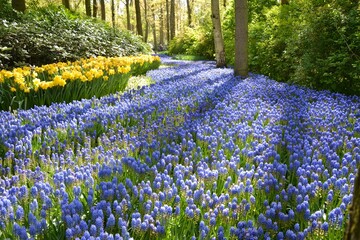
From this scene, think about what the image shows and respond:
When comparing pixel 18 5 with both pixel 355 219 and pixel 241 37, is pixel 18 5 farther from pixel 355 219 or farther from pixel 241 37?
pixel 355 219

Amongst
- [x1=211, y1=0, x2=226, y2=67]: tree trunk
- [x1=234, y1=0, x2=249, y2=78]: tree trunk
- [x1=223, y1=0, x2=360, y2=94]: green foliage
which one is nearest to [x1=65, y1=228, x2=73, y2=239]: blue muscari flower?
[x1=223, y1=0, x2=360, y2=94]: green foliage

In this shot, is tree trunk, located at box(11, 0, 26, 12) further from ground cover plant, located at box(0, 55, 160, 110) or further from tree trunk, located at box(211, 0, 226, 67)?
ground cover plant, located at box(0, 55, 160, 110)

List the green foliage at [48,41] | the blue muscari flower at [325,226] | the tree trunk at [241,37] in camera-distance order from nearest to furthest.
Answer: the blue muscari flower at [325,226] < the green foliage at [48,41] < the tree trunk at [241,37]

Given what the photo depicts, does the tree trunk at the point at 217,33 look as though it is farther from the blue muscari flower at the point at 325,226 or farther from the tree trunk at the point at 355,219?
the tree trunk at the point at 355,219

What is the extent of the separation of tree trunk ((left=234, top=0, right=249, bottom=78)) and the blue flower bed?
4.54m

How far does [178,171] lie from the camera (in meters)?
2.94

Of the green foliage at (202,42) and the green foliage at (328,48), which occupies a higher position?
the green foliage at (202,42)

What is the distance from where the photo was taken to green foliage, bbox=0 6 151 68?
9.24 metres

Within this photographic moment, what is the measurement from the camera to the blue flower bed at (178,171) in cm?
226

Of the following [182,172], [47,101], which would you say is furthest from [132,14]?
[182,172]

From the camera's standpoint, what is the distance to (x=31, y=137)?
156 inches

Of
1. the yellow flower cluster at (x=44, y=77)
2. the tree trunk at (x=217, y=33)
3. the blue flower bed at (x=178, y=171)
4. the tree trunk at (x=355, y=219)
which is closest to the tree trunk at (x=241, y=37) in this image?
the tree trunk at (x=217, y=33)

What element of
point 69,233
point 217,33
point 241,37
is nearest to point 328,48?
point 241,37

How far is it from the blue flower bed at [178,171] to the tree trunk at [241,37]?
14.9ft
